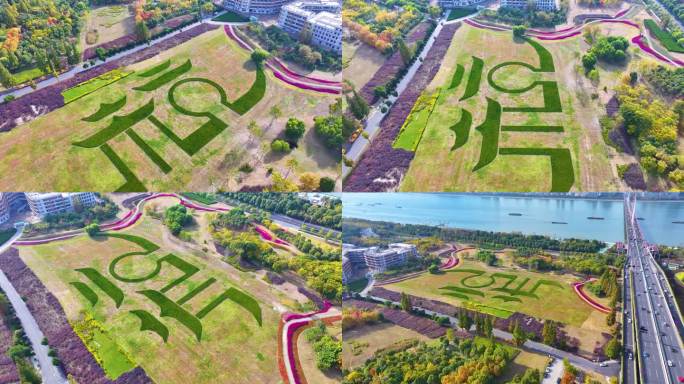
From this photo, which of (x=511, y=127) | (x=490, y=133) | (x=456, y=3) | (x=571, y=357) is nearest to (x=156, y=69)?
(x=490, y=133)

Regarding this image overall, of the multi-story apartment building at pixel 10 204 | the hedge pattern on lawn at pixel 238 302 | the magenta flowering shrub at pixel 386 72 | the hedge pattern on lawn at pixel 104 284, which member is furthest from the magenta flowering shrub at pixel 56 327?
the magenta flowering shrub at pixel 386 72

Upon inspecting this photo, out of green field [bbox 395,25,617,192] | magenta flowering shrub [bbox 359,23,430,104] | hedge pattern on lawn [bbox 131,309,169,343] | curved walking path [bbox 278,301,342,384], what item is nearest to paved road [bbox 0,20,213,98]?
magenta flowering shrub [bbox 359,23,430,104]

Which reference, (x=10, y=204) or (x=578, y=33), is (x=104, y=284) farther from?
(x=578, y=33)

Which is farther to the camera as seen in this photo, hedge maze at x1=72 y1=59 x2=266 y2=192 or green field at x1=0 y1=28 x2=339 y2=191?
hedge maze at x1=72 y1=59 x2=266 y2=192

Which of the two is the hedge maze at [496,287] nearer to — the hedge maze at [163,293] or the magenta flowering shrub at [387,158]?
the magenta flowering shrub at [387,158]

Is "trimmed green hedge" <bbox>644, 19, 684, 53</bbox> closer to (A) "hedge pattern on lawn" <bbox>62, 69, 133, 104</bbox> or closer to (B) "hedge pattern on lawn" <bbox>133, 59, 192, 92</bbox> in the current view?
(B) "hedge pattern on lawn" <bbox>133, 59, 192, 92</bbox>

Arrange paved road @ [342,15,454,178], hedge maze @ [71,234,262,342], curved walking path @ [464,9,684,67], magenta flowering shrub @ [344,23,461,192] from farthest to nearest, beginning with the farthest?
curved walking path @ [464,9,684,67]
paved road @ [342,15,454,178]
magenta flowering shrub @ [344,23,461,192]
hedge maze @ [71,234,262,342]
